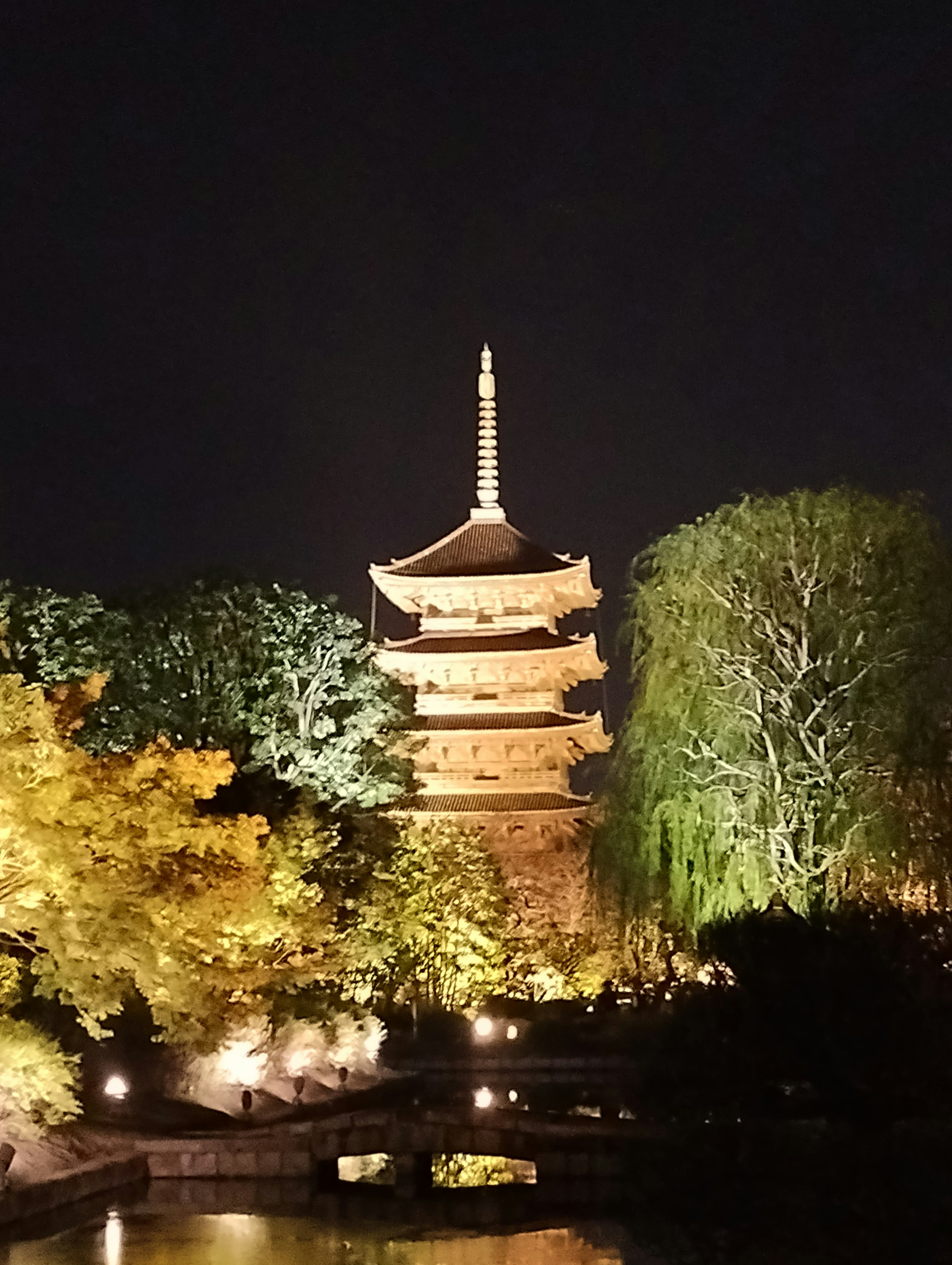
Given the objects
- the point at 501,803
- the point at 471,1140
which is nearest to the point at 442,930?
the point at 501,803

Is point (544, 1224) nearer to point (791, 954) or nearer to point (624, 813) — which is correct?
point (791, 954)

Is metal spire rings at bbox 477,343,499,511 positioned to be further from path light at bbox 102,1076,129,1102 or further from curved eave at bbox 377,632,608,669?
path light at bbox 102,1076,129,1102

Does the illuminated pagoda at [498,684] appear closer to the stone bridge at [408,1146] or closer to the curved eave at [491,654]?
the curved eave at [491,654]

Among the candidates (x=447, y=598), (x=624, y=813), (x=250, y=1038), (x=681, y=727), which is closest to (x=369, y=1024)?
(x=250, y=1038)

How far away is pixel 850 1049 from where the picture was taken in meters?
8.31

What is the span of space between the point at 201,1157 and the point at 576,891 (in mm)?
17792

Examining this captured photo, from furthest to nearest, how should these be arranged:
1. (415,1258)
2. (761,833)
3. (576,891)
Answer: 1. (576,891)
2. (761,833)
3. (415,1258)

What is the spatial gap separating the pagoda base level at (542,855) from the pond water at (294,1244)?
53.2 ft

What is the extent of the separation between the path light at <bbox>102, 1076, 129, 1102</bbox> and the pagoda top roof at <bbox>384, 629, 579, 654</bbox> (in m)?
19.9

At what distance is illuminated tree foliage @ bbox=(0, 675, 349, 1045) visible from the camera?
46.7 feet

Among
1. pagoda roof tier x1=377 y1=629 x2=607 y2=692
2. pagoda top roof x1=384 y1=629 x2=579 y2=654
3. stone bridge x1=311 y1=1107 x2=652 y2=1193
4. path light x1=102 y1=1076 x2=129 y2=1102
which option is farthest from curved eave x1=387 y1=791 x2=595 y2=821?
stone bridge x1=311 y1=1107 x2=652 y2=1193

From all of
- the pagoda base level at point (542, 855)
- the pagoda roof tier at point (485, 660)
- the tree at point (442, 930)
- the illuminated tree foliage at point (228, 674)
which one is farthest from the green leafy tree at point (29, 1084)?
the pagoda roof tier at point (485, 660)

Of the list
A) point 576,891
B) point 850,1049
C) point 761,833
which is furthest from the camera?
point 576,891

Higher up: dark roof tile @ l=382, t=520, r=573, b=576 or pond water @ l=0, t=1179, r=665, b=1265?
dark roof tile @ l=382, t=520, r=573, b=576
